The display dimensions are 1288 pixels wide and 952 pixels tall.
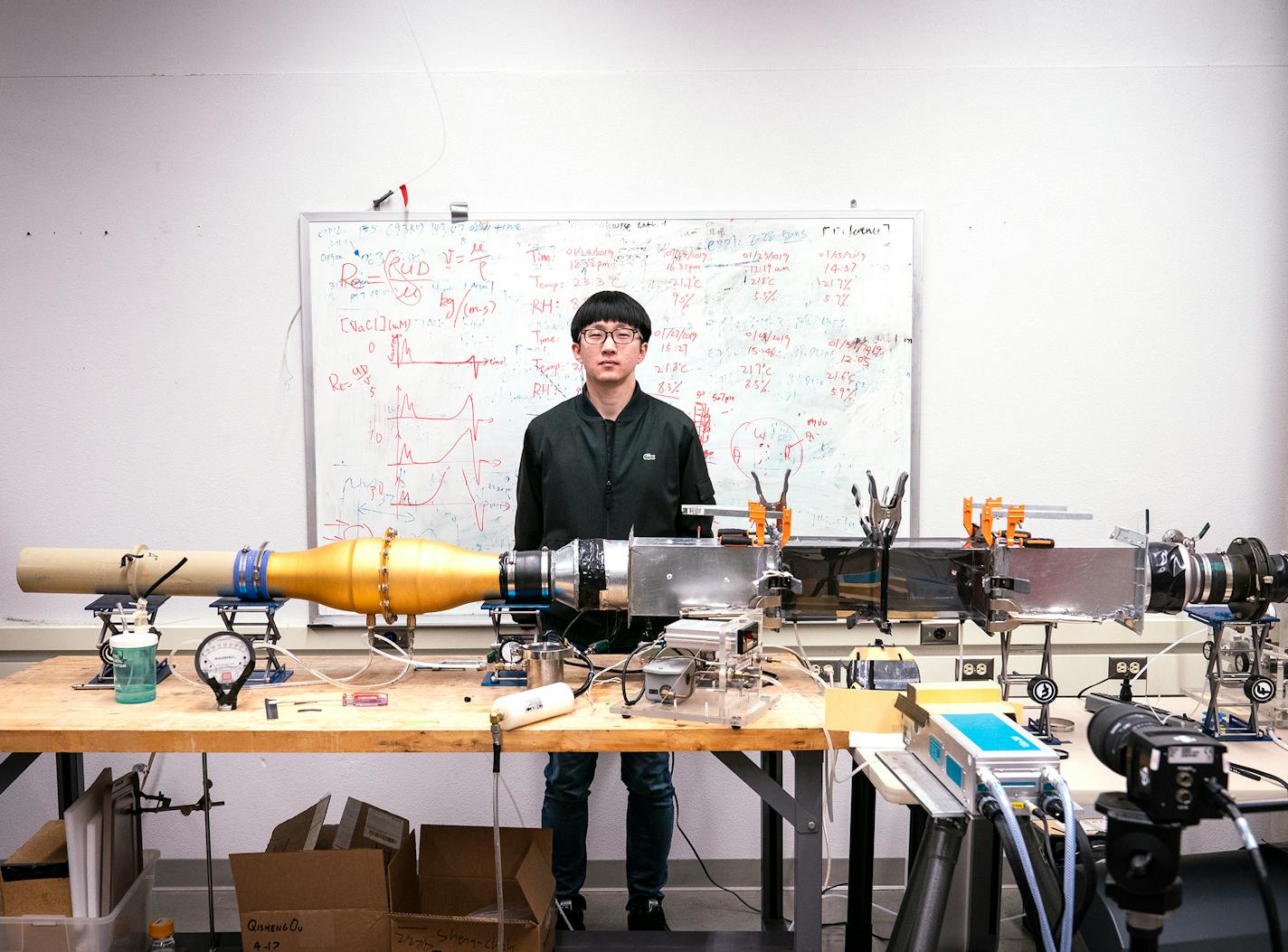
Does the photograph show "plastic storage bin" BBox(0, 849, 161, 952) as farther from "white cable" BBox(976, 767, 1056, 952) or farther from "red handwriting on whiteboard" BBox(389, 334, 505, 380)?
"white cable" BBox(976, 767, 1056, 952)

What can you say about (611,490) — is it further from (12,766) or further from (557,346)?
(12,766)

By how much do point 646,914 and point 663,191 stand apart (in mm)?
2146

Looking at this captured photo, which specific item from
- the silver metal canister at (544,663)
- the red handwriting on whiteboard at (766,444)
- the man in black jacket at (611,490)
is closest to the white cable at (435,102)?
the man in black jacket at (611,490)

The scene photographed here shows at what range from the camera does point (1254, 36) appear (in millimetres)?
2900

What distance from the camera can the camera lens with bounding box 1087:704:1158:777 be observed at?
45.5 inches

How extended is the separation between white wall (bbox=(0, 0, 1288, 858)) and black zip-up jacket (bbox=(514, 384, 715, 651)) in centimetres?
76

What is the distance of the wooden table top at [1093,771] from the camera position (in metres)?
1.63

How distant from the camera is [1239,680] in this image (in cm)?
214

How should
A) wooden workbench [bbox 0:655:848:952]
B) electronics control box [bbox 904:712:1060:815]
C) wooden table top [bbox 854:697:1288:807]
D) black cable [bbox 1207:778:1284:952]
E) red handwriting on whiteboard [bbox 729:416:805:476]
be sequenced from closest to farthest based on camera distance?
black cable [bbox 1207:778:1284:952]
electronics control box [bbox 904:712:1060:815]
wooden table top [bbox 854:697:1288:807]
wooden workbench [bbox 0:655:848:952]
red handwriting on whiteboard [bbox 729:416:805:476]

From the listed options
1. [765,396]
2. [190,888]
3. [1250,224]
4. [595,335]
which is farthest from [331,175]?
[1250,224]

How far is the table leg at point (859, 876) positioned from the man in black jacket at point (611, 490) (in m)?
0.60

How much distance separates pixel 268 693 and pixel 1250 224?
314cm

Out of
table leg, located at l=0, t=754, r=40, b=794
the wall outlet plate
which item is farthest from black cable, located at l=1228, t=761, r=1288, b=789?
table leg, located at l=0, t=754, r=40, b=794

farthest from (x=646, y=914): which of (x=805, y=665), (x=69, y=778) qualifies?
(x=69, y=778)
